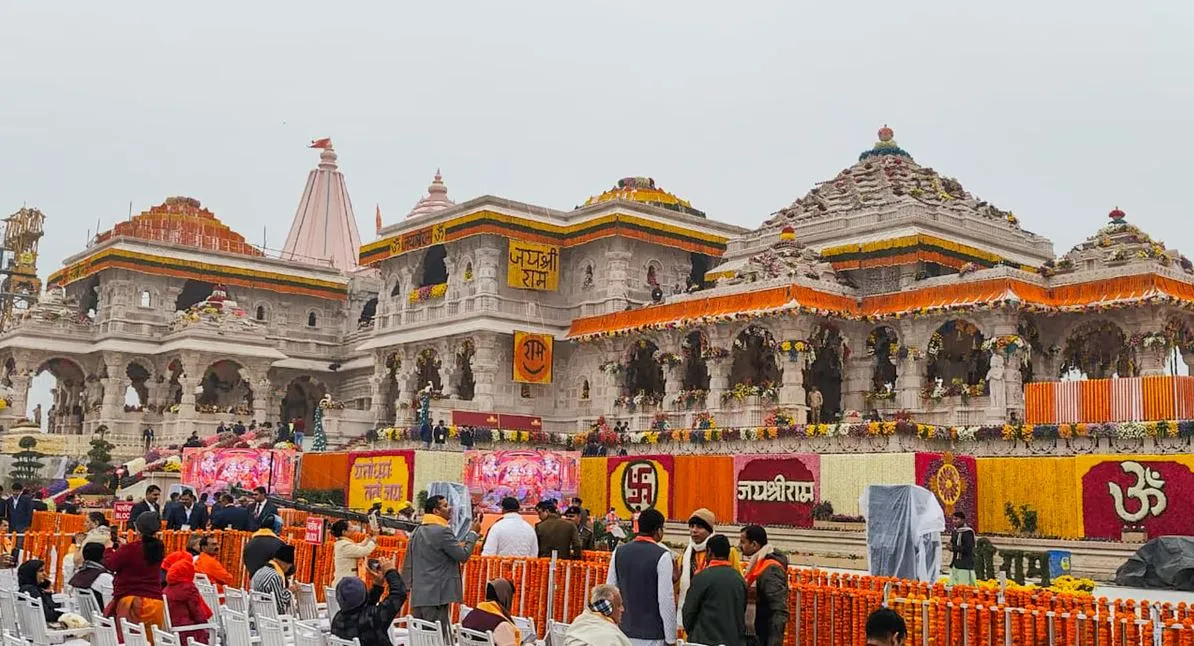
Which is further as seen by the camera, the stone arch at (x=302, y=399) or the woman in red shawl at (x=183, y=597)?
the stone arch at (x=302, y=399)

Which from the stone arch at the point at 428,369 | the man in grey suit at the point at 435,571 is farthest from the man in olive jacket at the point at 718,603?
the stone arch at the point at 428,369

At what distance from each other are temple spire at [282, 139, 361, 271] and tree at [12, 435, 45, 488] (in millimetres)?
19970

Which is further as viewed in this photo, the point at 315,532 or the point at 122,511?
the point at 122,511

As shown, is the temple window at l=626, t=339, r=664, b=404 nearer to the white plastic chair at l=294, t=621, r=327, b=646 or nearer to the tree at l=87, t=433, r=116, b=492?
the tree at l=87, t=433, r=116, b=492

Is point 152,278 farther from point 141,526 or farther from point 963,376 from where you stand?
point 141,526

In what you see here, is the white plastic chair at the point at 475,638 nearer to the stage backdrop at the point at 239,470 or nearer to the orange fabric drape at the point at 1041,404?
the orange fabric drape at the point at 1041,404

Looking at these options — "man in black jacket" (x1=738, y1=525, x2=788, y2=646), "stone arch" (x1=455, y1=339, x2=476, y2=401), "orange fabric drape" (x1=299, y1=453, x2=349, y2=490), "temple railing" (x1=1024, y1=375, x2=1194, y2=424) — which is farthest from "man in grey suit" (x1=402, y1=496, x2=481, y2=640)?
"stone arch" (x1=455, y1=339, x2=476, y2=401)

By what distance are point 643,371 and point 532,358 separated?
3589 mm

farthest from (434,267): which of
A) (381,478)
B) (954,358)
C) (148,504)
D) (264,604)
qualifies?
(264,604)

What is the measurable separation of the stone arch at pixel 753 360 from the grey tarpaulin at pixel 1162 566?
1535cm

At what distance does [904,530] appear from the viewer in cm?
1490

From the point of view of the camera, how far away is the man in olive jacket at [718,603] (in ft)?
27.4

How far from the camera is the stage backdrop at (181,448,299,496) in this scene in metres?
31.0

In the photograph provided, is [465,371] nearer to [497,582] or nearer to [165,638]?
[165,638]
